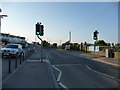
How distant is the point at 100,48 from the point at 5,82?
28.7 metres

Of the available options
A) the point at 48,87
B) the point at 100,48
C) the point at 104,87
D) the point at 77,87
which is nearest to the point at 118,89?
the point at 104,87

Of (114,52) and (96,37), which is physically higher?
(96,37)

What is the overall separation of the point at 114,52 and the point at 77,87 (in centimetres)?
1876

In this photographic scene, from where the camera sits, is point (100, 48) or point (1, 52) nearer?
point (1, 52)

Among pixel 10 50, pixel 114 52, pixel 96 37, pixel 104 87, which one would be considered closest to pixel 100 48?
pixel 114 52

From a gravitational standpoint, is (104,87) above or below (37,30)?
below

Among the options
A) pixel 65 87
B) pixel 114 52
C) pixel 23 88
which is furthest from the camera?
pixel 114 52

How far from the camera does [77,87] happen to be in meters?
5.75

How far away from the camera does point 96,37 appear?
582 inches

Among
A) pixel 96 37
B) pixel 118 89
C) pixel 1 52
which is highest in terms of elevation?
pixel 96 37

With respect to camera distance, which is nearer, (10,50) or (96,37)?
(96,37)

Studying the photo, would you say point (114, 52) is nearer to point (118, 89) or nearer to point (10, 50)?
point (10, 50)

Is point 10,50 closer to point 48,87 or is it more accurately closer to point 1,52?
point 1,52

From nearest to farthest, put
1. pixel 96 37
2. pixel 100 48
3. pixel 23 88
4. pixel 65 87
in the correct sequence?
pixel 23 88 → pixel 65 87 → pixel 96 37 → pixel 100 48
